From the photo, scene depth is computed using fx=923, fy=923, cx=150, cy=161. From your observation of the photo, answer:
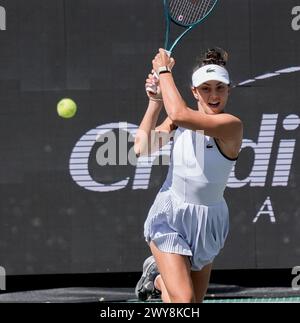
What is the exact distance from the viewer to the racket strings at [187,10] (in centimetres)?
510

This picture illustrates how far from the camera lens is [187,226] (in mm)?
4355

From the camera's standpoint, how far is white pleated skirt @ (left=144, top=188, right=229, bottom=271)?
4.32m

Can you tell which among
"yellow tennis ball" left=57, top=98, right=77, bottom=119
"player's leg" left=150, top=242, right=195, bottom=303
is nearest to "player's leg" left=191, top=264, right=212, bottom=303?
"player's leg" left=150, top=242, right=195, bottom=303

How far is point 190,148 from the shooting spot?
4301 mm

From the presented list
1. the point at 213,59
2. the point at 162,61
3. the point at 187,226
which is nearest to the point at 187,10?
the point at 213,59

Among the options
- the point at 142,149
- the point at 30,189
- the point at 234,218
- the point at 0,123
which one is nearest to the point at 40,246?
the point at 30,189

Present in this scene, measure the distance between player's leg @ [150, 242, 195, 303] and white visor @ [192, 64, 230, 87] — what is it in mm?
810

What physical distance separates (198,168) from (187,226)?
0.29 m

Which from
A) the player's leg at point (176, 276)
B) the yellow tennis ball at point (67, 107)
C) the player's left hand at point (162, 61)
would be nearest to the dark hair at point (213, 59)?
the player's left hand at point (162, 61)

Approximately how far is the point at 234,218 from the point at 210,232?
2348 mm

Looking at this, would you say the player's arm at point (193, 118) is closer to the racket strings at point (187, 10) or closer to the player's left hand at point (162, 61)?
the player's left hand at point (162, 61)

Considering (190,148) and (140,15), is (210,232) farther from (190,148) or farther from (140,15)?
(140,15)

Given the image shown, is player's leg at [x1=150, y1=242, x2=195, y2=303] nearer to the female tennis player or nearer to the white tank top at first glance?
the female tennis player

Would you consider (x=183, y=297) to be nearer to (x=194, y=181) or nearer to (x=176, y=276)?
(x=176, y=276)
